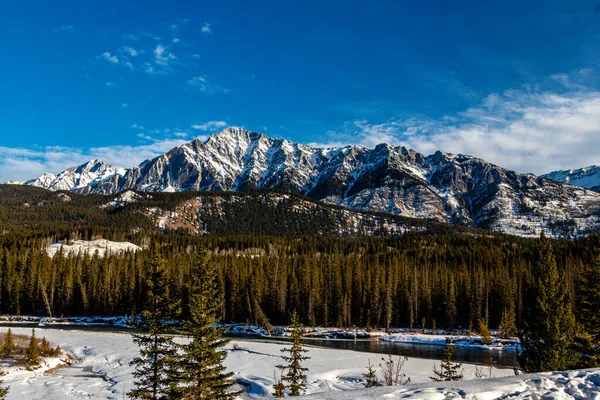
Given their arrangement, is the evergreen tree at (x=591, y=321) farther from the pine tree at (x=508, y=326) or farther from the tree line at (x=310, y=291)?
the tree line at (x=310, y=291)

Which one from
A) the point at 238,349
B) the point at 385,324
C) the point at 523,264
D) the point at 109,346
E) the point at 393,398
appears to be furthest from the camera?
the point at 523,264

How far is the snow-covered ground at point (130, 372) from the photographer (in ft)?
102

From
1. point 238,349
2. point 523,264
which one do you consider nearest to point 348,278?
point 523,264

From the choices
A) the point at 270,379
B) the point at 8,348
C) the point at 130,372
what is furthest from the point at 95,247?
the point at 270,379

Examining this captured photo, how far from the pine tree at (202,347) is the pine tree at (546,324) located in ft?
66.0

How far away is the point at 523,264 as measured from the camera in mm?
100688

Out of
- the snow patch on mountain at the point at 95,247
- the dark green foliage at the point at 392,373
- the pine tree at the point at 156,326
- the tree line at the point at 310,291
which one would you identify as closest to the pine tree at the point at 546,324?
the dark green foliage at the point at 392,373

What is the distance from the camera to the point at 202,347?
1992cm

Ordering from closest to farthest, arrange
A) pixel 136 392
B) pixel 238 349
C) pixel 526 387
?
pixel 526 387 → pixel 136 392 → pixel 238 349

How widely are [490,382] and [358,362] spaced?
36.5 meters

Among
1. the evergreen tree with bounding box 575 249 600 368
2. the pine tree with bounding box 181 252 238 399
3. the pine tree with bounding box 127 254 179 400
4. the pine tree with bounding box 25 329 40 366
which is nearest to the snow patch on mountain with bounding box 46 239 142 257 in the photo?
the pine tree with bounding box 25 329 40 366

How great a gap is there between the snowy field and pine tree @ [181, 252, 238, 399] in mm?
5268

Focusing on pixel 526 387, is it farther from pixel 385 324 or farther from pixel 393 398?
pixel 385 324

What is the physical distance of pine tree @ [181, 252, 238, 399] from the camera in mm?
19453
